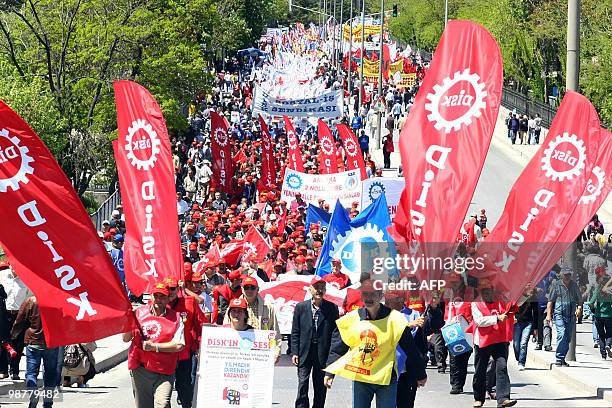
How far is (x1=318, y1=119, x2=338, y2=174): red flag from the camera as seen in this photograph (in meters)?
37.2

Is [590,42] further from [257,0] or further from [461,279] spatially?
[257,0]

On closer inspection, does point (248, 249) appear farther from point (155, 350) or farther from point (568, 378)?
point (155, 350)

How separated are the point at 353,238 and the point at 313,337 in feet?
28.1

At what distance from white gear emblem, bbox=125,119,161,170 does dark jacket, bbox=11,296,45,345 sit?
189cm

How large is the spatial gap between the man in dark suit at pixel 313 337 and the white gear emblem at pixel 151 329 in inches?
95.4

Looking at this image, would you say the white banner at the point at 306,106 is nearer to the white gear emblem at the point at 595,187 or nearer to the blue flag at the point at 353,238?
the blue flag at the point at 353,238

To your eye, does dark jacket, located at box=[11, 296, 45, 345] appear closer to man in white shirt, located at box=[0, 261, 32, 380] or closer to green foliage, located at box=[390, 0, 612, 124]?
man in white shirt, located at box=[0, 261, 32, 380]

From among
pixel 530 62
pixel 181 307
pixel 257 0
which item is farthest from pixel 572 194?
pixel 257 0

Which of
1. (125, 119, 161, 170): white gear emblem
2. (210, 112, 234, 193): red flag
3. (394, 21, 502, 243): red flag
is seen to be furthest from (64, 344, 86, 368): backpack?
(210, 112, 234, 193): red flag

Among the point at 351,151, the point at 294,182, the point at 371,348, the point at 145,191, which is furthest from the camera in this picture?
the point at 351,151

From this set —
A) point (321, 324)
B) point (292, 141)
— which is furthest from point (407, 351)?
point (292, 141)

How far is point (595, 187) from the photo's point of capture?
61.2 feet

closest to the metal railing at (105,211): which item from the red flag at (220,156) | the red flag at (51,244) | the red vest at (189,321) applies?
the red flag at (220,156)

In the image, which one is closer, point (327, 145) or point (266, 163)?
point (327, 145)
